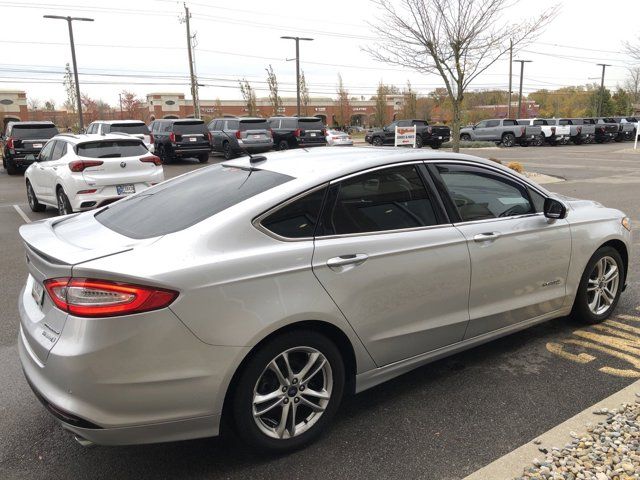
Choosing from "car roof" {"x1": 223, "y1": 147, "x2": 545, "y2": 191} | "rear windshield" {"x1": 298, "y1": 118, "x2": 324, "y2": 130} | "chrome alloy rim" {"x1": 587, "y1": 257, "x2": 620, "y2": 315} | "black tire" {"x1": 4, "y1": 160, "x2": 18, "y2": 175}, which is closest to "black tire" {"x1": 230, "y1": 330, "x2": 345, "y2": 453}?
"car roof" {"x1": 223, "y1": 147, "x2": 545, "y2": 191}

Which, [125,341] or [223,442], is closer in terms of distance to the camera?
[125,341]

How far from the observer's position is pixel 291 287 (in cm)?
264

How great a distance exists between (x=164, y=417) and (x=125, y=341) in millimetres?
411

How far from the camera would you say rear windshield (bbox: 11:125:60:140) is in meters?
19.2

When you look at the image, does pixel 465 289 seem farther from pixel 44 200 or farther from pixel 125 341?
pixel 44 200

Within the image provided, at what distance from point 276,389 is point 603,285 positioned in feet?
10.1

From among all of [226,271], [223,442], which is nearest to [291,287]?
[226,271]

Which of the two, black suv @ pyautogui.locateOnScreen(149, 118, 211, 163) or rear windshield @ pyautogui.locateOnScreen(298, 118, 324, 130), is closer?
black suv @ pyautogui.locateOnScreen(149, 118, 211, 163)

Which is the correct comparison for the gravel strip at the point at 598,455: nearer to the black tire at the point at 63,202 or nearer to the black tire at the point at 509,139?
the black tire at the point at 63,202

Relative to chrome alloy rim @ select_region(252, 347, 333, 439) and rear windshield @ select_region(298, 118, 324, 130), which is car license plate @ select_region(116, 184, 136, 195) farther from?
rear windshield @ select_region(298, 118, 324, 130)

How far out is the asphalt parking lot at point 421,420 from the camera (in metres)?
2.72

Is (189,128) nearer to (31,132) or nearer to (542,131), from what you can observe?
(31,132)

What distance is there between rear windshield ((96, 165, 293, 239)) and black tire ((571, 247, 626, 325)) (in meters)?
2.67

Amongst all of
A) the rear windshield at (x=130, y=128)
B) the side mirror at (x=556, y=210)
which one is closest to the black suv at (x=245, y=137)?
the rear windshield at (x=130, y=128)
